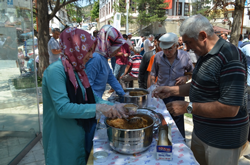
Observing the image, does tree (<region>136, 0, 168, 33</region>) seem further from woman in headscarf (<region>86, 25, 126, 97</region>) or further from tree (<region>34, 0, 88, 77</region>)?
woman in headscarf (<region>86, 25, 126, 97</region>)

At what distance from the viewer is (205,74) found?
4.88 feet

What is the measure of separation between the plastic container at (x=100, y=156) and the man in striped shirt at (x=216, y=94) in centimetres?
68

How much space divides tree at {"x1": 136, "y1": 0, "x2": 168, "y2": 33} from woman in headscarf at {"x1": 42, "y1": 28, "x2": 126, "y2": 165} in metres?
33.9

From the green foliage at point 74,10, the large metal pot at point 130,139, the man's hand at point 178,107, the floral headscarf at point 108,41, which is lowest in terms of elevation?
the large metal pot at point 130,139

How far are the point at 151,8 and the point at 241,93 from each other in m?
36.0

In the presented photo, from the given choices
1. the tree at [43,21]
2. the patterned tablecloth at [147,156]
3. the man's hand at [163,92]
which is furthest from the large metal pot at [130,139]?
the tree at [43,21]

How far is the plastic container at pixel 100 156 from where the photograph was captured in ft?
4.36

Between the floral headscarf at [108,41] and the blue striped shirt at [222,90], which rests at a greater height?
the floral headscarf at [108,41]

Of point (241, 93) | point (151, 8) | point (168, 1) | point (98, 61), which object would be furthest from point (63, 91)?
point (168, 1)

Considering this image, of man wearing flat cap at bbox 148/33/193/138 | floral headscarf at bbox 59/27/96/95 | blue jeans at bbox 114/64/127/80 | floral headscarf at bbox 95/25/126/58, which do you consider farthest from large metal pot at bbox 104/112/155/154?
blue jeans at bbox 114/64/127/80

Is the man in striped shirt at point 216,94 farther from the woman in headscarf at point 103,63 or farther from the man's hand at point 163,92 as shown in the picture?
the woman in headscarf at point 103,63

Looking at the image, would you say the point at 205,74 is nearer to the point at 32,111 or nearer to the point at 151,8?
the point at 32,111

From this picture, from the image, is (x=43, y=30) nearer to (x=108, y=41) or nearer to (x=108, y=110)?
(x=108, y=41)

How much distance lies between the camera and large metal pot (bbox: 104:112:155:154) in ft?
4.13
